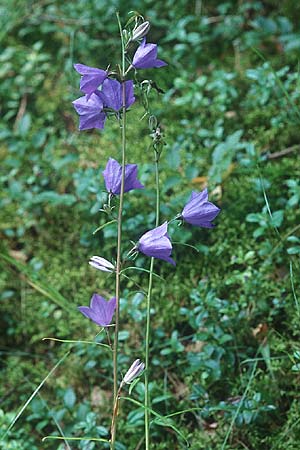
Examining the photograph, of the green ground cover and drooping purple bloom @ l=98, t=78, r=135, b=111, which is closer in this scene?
drooping purple bloom @ l=98, t=78, r=135, b=111

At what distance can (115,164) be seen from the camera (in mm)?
1515

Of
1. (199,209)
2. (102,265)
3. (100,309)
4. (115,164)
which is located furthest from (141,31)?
(100,309)

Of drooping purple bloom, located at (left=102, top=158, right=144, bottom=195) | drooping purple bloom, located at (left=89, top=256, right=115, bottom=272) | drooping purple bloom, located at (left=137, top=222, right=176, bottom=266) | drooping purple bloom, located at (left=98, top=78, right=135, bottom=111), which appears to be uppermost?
drooping purple bloom, located at (left=98, top=78, right=135, bottom=111)

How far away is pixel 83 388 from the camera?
222 centimetres

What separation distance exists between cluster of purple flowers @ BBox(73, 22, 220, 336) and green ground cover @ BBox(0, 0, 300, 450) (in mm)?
343

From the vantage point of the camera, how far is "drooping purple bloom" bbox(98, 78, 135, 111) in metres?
1.47

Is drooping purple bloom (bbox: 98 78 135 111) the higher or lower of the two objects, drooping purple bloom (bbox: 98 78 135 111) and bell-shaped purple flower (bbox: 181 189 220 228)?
the higher

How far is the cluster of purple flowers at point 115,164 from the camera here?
1435mm

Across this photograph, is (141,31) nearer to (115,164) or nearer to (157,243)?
(115,164)

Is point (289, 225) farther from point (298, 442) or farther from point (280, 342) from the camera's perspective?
point (298, 442)

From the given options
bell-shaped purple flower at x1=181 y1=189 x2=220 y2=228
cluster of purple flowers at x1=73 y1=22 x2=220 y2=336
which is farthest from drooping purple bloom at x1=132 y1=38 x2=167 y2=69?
bell-shaped purple flower at x1=181 y1=189 x2=220 y2=228

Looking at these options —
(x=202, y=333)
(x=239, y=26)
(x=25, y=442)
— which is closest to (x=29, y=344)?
(x=25, y=442)

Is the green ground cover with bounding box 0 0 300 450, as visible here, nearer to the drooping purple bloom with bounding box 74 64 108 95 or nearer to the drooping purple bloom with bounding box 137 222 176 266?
the drooping purple bloom with bounding box 137 222 176 266

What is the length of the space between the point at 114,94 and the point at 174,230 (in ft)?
3.10
